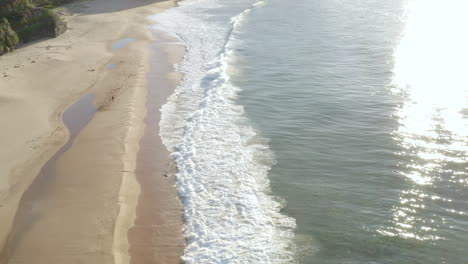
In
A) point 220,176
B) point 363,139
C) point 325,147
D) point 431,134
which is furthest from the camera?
point 363,139

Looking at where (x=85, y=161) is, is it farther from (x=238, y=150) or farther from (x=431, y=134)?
(x=431, y=134)

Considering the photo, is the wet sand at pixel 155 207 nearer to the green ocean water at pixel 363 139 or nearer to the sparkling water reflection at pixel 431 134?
the green ocean water at pixel 363 139

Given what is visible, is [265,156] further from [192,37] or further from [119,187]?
[192,37]

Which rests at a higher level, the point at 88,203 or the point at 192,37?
the point at 192,37

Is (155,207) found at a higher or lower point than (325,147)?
lower

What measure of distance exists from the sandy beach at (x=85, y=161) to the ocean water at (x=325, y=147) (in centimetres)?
63

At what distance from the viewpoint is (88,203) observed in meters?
10.6

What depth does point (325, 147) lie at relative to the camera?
13.1m

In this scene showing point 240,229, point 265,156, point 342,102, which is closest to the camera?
point 240,229

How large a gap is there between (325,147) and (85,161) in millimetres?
6583

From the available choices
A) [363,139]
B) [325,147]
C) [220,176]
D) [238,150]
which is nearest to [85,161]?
[220,176]

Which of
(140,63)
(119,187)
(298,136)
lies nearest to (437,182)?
(298,136)

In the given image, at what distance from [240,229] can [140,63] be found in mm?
13869

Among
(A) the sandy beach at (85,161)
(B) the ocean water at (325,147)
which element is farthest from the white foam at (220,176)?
(A) the sandy beach at (85,161)
